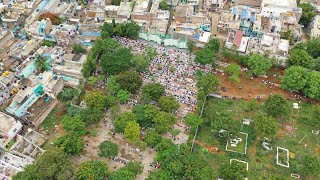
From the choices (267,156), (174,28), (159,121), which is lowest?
(267,156)

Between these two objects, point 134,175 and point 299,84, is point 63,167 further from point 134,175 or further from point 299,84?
point 299,84

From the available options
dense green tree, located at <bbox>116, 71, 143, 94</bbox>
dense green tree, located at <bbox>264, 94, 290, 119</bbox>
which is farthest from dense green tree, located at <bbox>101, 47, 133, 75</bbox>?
dense green tree, located at <bbox>264, 94, 290, 119</bbox>

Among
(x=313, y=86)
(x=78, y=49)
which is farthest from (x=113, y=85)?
(x=313, y=86)

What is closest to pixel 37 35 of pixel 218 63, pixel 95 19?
pixel 95 19

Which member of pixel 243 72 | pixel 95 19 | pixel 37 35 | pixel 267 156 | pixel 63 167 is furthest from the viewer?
pixel 95 19

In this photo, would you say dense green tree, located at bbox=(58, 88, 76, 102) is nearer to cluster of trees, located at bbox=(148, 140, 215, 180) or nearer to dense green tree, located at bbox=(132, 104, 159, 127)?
dense green tree, located at bbox=(132, 104, 159, 127)

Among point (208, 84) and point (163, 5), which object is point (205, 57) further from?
point (163, 5)
